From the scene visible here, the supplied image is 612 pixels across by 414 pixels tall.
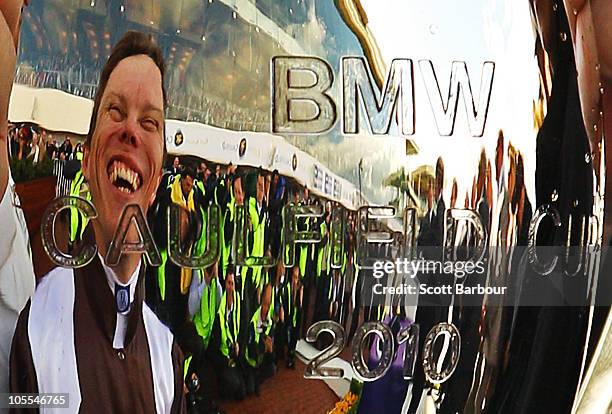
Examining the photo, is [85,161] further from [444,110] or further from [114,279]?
[444,110]

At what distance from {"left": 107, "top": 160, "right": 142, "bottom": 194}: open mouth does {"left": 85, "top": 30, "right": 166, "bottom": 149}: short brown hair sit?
0.21 ft

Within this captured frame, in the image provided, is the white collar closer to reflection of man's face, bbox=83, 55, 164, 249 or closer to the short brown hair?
reflection of man's face, bbox=83, 55, 164, 249

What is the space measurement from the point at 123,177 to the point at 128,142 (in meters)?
0.07

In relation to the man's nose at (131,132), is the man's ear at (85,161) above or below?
below

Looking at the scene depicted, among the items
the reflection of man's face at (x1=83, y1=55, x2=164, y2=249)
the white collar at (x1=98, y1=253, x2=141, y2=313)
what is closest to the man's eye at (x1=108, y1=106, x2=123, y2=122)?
the reflection of man's face at (x1=83, y1=55, x2=164, y2=249)

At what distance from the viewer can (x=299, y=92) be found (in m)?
1.62

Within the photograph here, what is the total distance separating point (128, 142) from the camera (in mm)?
1576

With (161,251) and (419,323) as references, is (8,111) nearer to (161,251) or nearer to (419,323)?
(161,251)

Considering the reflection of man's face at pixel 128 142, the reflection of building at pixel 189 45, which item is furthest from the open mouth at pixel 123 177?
the reflection of building at pixel 189 45

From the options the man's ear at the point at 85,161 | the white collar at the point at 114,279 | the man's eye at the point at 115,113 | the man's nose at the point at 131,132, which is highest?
the man's eye at the point at 115,113

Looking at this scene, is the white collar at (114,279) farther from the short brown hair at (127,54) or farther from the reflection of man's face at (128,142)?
the short brown hair at (127,54)

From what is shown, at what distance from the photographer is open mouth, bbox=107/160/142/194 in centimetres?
157

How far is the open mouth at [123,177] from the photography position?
1572 mm

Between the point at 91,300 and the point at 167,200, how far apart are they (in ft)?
0.76
